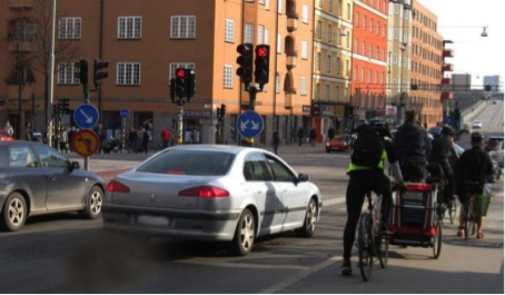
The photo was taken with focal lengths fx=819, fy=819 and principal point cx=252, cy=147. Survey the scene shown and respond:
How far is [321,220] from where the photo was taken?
1561 centimetres

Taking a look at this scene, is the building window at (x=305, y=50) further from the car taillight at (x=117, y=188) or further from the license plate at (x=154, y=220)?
the license plate at (x=154, y=220)

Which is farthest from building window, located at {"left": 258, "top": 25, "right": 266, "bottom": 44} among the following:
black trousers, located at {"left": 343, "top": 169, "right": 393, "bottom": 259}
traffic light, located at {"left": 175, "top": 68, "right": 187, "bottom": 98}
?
black trousers, located at {"left": 343, "top": 169, "right": 393, "bottom": 259}

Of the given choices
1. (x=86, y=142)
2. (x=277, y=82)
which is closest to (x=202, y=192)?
(x=86, y=142)

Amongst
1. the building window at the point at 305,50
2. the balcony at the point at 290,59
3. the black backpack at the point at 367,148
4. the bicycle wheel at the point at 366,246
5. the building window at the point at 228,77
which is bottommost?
the bicycle wheel at the point at 366,246

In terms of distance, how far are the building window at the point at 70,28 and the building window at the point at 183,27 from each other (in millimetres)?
7158

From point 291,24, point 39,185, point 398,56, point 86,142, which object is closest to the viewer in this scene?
point 39,185

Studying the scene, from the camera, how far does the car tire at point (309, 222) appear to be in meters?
12.8

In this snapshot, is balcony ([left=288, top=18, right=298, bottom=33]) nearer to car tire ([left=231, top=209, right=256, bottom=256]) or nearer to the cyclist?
the cyclist

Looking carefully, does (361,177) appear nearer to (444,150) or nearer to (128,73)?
(444,150)

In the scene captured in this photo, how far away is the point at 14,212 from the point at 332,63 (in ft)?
216

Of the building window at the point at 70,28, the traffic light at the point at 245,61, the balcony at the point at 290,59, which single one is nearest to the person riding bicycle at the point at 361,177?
the traffic light at the point at 245,61

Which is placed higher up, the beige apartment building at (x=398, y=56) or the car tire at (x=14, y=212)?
A: the beige apartment building at (x=398, y=56)

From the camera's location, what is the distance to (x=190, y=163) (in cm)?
1095

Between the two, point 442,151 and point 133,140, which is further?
point 133,140
